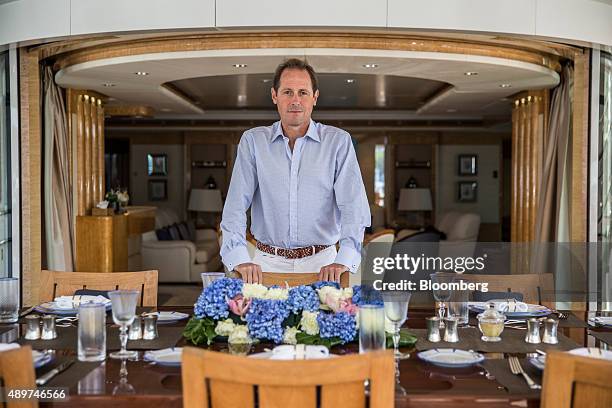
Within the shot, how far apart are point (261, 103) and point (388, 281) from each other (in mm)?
4583

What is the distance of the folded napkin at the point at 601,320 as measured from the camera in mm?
2551

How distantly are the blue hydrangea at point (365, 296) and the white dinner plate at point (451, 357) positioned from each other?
19 cm

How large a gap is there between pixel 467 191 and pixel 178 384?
12.0m

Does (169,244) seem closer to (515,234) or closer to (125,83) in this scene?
(125,83)

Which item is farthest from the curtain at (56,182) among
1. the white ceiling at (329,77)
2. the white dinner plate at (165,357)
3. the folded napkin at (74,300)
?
the white dinner plate at (165,357)

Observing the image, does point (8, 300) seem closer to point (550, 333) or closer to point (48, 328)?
point (48, 328)

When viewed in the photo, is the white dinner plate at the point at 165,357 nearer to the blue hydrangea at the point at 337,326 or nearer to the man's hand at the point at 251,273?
the blue hydrangea at the point at 337,326

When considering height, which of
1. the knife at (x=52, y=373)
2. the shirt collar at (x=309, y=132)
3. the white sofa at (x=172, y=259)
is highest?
the shirt collar at (x=309, y=132)

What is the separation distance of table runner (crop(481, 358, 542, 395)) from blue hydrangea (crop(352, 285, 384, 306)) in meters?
0.34

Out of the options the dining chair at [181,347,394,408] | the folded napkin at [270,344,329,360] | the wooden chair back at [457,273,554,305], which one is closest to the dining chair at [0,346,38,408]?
the dining chair at [181,347,394,408]

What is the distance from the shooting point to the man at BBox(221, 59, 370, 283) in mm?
2988

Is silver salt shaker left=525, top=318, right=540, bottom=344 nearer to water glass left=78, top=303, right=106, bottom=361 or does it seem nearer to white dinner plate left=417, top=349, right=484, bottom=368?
white dinner plate left=417, top=349, right=484, bottom=368

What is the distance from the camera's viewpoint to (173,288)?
9031 mm

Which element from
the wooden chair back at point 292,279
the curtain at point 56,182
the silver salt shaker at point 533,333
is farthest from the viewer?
the curtain at point 56,182
